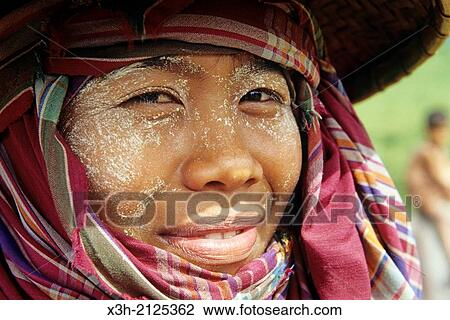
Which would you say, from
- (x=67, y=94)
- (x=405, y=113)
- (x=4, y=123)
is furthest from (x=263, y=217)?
(x=405, y=113)

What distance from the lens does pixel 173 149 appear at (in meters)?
1.75

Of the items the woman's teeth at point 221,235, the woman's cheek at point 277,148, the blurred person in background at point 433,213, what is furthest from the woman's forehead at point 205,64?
the blurred person in background at point 433,213

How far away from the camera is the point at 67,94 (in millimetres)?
1767

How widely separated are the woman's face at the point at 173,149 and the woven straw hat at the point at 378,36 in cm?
63

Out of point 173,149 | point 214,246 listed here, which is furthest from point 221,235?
point 173,149

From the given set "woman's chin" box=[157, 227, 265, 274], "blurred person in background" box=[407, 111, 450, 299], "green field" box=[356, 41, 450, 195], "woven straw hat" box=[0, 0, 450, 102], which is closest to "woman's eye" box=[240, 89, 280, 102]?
"woman's chin" box=[157, 227, 265, 274]

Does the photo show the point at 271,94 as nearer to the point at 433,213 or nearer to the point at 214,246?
the point at 214,246

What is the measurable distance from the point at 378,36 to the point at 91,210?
1219 millimetres

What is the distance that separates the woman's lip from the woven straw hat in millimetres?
851

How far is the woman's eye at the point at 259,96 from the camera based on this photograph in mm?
1882

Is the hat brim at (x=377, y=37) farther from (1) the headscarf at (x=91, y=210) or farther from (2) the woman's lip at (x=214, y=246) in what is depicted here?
(2) the woman's lip at (x=214, y=246)

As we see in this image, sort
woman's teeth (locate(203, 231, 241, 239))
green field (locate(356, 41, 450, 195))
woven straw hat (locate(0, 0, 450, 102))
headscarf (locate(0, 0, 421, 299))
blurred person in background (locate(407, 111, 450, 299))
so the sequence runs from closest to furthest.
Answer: headscarf (locate(0, 0, 421, 299)) → woman's teeth (locate(203, 231, 241, 239)) → woven straw hat (locate(0, 0, 450, 102)) → blurred person in background (locate(407, 111, 450, 299)) → green field (locate(356, 41, 450, 195))

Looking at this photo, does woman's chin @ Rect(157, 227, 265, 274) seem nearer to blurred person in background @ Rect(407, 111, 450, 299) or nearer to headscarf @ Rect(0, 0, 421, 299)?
headscarf @ Rect(0, 0, 421, 299)

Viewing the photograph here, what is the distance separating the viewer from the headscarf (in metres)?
1.71
